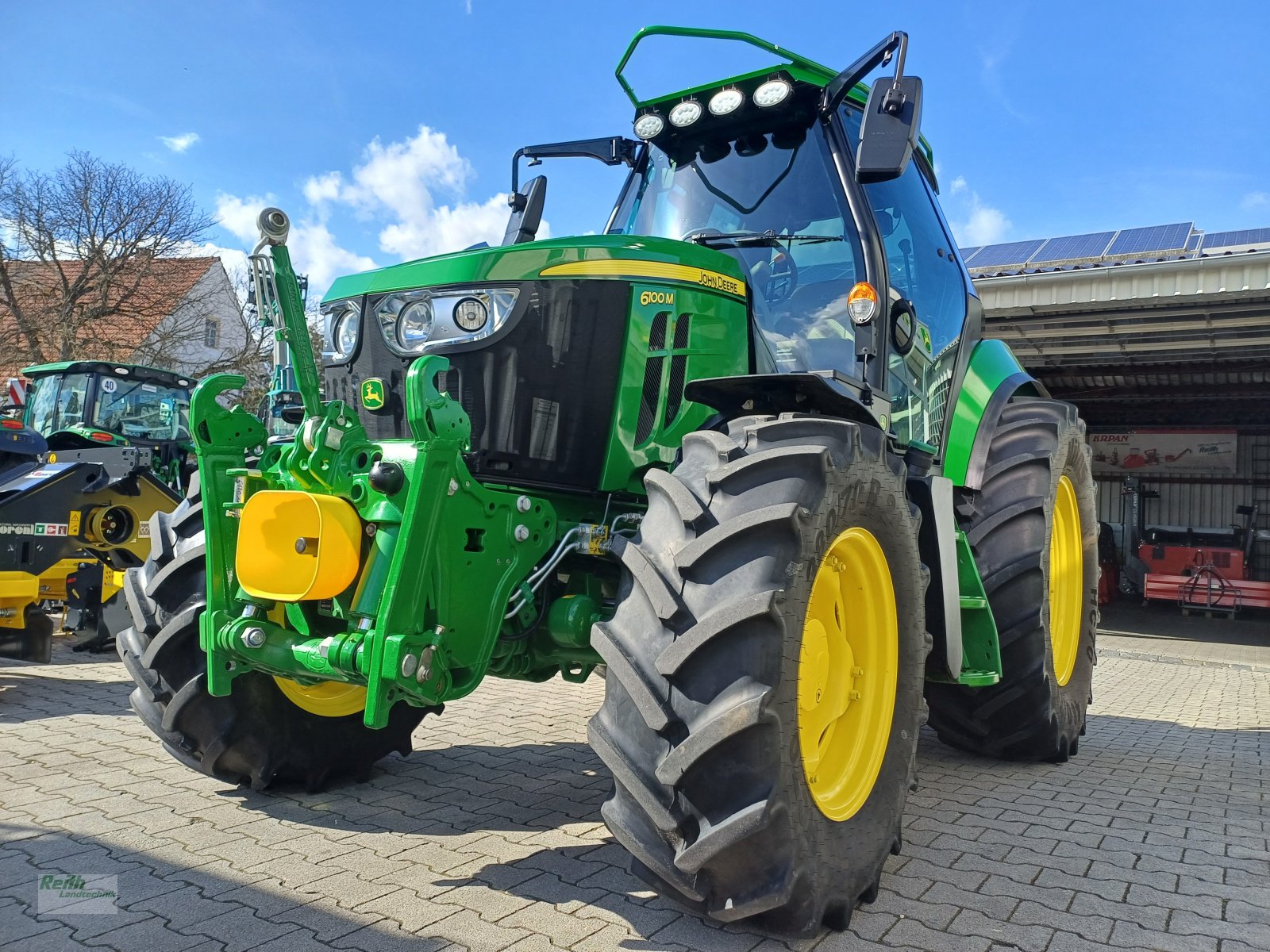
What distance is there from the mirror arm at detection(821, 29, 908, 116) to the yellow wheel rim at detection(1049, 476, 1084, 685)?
8.00 feet

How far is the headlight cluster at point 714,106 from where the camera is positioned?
363 cm

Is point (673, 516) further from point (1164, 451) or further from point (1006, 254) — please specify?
point (1164, 451)

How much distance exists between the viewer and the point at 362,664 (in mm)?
2656

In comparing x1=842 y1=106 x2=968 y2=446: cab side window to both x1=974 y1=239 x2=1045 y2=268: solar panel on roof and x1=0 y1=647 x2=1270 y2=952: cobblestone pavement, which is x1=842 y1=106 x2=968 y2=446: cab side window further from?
x1=974 y1=239 x2=1045 y2=268: solar panel on roof

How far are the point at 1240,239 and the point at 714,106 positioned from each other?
990 centimetres

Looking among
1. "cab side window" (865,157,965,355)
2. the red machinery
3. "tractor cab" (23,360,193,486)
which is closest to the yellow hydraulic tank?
"cab side window" (865,157,965,355)

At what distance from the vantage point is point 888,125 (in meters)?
3.28

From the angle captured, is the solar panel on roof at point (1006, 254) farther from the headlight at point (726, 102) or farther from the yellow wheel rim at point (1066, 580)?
the headlight at point (726, 102)

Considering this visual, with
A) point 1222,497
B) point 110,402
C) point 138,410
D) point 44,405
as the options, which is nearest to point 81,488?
point 110,402

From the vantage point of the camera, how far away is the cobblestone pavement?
8.57 ft

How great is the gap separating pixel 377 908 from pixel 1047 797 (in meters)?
2.94

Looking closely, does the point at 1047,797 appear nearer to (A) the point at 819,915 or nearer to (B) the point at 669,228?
(A) the point at 819,915

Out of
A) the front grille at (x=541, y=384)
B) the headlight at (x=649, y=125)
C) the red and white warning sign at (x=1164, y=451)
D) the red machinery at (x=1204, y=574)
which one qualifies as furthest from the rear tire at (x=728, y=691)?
the red and white warning sign at (x=1164, y=451)

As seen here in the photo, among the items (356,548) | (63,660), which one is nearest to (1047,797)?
(356,548)
